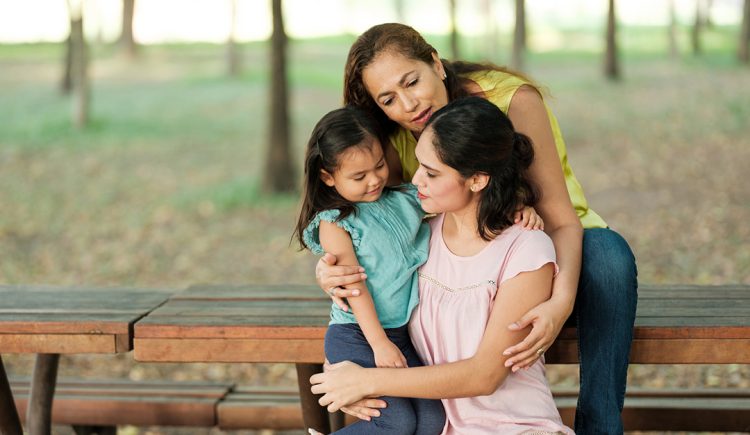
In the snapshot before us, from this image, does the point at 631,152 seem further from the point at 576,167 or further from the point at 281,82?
the point at 281,82

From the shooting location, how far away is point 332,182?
279 centimetres

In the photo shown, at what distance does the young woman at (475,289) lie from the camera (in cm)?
252

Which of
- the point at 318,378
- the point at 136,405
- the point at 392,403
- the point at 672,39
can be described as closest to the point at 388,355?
the point at 392,403

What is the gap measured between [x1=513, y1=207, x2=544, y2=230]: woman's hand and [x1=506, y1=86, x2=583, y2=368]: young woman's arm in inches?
4.5

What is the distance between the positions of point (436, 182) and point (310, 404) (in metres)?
1.15

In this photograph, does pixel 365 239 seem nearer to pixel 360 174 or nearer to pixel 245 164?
pixel 360 174

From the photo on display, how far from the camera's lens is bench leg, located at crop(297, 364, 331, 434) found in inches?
129

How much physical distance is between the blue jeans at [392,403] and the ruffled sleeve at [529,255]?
0.40 meters

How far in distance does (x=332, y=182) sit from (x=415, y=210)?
282 millimetres

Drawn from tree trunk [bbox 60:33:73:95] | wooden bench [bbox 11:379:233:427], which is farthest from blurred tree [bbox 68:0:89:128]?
wooden bench [bbox 11:379:233:427]

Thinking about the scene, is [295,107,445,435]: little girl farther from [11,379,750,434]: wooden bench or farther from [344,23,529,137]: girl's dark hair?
[11,379,750,434]: wooden bench

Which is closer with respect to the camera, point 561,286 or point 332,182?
point 561,286

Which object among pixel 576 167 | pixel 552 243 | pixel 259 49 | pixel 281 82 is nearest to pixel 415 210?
pixel 552 243

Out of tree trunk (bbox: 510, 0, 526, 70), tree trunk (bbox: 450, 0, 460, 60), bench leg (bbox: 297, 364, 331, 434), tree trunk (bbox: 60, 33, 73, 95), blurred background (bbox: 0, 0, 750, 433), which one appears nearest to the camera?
bench leg (bbox: 297, 364, 331, 434)
